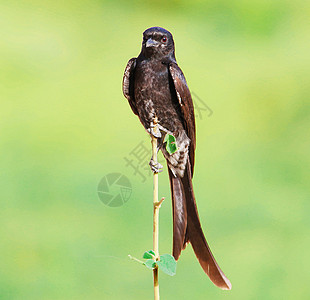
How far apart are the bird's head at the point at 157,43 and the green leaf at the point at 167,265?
66cm

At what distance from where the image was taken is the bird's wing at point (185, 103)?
4.23 ft

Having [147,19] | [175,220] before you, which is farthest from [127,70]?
[147,19]

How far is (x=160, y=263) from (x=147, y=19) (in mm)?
2765

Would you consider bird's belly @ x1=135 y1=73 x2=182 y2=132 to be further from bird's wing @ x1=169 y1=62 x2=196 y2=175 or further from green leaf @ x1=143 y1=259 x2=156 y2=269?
green leaf @ x1=143 y1=259 x2=156 y2=269

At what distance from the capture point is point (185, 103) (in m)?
1.31

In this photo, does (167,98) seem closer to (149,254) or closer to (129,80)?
(129,80)

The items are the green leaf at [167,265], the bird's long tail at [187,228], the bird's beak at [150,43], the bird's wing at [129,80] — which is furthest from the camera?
the bird's wing at [129,80]

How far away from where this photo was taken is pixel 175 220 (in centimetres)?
111

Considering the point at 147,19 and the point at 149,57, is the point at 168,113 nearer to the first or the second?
the point at 149,57

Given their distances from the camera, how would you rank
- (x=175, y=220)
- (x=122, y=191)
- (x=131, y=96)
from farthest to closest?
(x=131, y=96) → (x=122, y=191) → (x=175, y=220)

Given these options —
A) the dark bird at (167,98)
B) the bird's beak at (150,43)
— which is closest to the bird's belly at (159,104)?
the dark bird at (167,98)

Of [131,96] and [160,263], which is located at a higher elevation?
[131,96]

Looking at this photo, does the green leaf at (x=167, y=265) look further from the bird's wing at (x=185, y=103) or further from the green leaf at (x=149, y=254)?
the bird's wing at (x=185, y=103)

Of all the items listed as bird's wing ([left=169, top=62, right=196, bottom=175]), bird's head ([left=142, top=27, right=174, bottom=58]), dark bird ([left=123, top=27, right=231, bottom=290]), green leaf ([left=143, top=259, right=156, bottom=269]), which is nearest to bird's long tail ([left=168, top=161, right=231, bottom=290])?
dark bird ([left=123, top=27, right=231, bottom=290])
